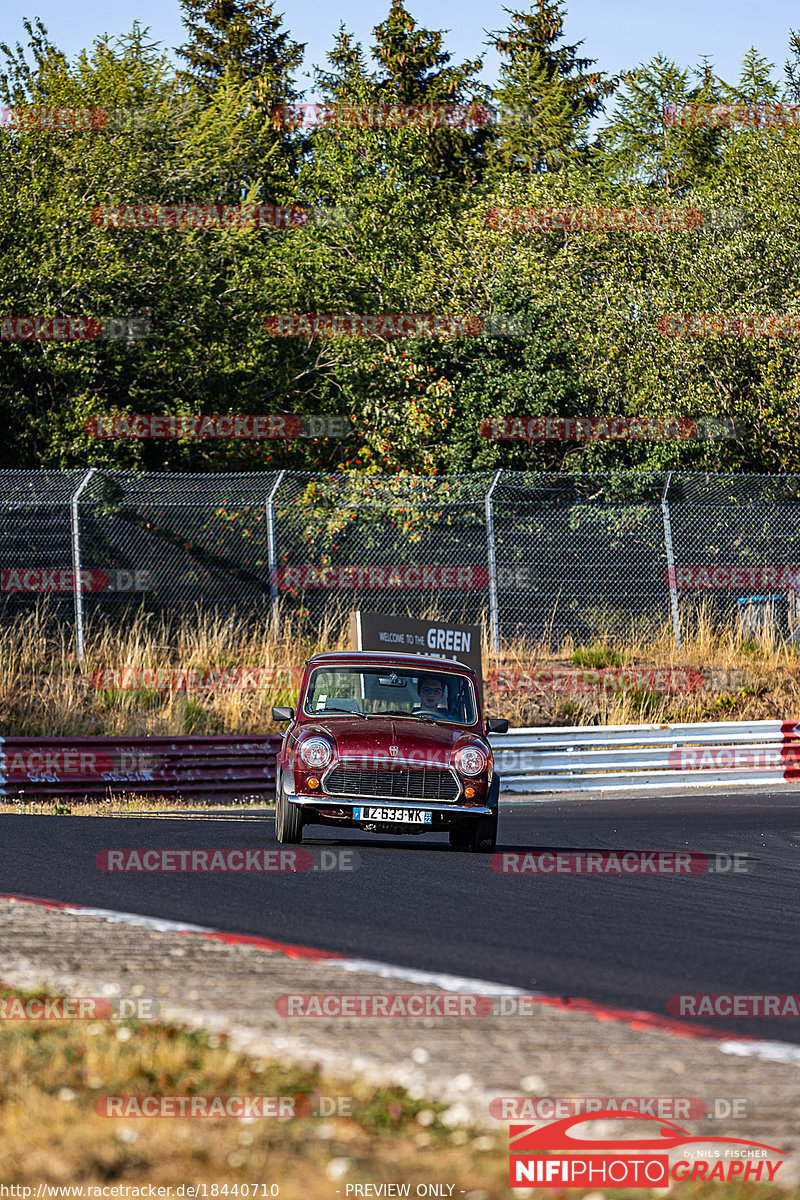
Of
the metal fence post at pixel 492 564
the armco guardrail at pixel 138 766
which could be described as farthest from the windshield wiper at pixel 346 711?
the metal fence post at pixel 492 564

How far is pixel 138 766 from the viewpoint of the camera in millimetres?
17516

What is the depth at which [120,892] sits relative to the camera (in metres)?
8.24

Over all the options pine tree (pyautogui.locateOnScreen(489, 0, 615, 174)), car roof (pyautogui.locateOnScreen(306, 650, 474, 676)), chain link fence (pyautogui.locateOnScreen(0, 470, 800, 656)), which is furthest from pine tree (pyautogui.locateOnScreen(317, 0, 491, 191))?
car roof (pyautogui.locateOnScreen(306, 650, 474, 676))

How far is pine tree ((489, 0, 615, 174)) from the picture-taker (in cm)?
4588

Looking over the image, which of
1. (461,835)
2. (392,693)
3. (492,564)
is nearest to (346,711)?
(392,693)

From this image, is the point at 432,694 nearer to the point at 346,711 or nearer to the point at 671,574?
the point at 346,711

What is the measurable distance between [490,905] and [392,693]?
12.4 ft

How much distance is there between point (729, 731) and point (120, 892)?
13.5m

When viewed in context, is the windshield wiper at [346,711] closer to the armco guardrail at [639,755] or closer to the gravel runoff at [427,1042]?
the gravel runoff at [427,1042]

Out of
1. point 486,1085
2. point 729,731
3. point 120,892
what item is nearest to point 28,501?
point 729,731

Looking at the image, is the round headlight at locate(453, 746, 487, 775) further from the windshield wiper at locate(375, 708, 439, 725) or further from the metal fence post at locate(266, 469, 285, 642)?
the metal fence post at locate(266, 469, 285, 642)

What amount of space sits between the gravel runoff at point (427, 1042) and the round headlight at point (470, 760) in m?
4.80

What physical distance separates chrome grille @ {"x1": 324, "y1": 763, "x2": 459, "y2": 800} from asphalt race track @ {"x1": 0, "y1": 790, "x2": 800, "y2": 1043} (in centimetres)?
48

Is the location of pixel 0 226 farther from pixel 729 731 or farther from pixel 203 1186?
pixel 203 1186
